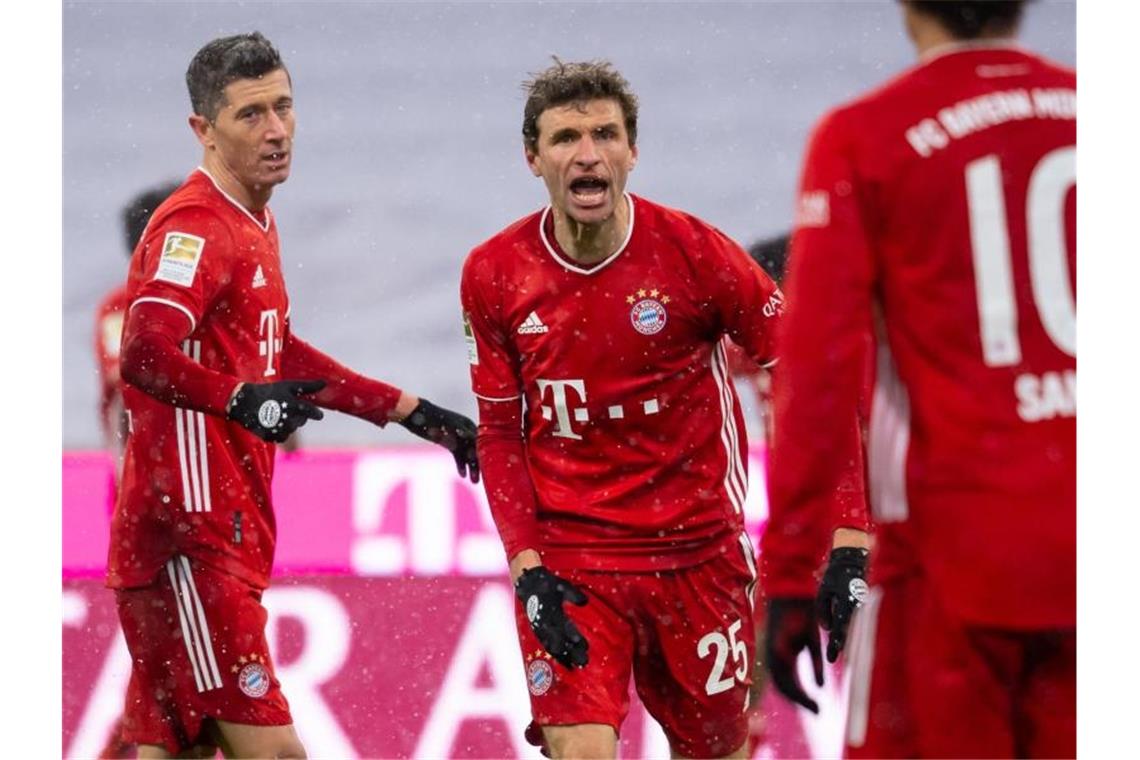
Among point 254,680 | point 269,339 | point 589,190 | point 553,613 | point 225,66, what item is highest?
point 225,66

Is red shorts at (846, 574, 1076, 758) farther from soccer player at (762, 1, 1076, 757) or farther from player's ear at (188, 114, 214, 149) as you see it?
player's ear at (188, 114, 214, 149)

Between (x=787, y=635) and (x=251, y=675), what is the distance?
1.81m

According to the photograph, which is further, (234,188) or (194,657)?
(234,188)

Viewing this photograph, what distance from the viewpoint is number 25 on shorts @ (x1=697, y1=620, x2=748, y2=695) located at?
365cm

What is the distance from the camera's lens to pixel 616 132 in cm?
367

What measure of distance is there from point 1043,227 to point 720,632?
5.38ft

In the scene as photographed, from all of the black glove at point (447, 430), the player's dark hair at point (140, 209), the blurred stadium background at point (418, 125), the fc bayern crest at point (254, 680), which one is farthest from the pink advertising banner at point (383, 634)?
the fc bayern crest at point (254, 680)

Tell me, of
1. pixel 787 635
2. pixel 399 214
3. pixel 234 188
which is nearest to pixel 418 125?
pixel 399 214

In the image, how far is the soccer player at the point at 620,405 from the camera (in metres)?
3.62

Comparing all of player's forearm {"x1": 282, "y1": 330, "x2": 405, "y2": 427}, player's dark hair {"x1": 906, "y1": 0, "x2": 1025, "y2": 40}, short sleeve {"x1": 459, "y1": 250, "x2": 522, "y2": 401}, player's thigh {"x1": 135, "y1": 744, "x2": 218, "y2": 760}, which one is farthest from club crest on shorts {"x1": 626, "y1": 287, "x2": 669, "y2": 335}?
player's dark hair {"x1": 906, "y1": 0, "x2": 1025, "y2": 40}

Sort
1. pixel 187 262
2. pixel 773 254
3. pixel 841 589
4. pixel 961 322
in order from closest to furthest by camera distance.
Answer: pixel 961 322, pixel 841 589, pixel 187 262, pixel 773 254

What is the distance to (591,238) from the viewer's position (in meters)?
3.68

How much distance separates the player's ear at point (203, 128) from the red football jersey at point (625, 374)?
2.50 feet

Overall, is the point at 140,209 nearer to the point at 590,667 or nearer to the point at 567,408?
the point at 567,408
